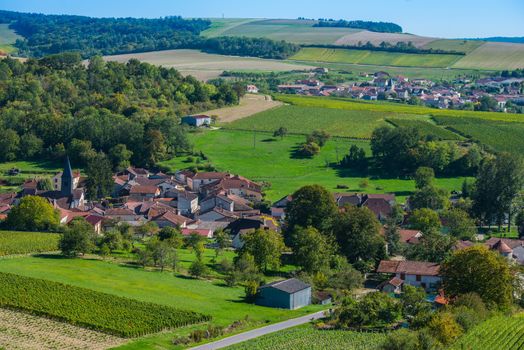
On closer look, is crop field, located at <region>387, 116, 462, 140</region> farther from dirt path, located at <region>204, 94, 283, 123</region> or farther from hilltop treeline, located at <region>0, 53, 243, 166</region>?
hilltop treeline, located at <region>0, 53, 243, 166</region>

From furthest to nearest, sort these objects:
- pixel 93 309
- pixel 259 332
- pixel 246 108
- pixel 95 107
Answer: pixel 246 108 < pixel 95 107 < pixel 93 309 < pixel 259 332

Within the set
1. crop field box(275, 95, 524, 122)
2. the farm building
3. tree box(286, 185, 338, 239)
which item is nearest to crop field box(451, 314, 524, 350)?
tree box(286, 185, 338, 239)

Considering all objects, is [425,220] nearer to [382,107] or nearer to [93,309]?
[93,309]

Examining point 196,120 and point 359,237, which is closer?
point 359,237

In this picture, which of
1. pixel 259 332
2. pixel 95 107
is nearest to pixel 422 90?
pixel 95 107

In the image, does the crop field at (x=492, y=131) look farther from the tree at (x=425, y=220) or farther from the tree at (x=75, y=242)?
the tree at (x=75, y=242)

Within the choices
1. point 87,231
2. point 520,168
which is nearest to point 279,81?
point 520,168
